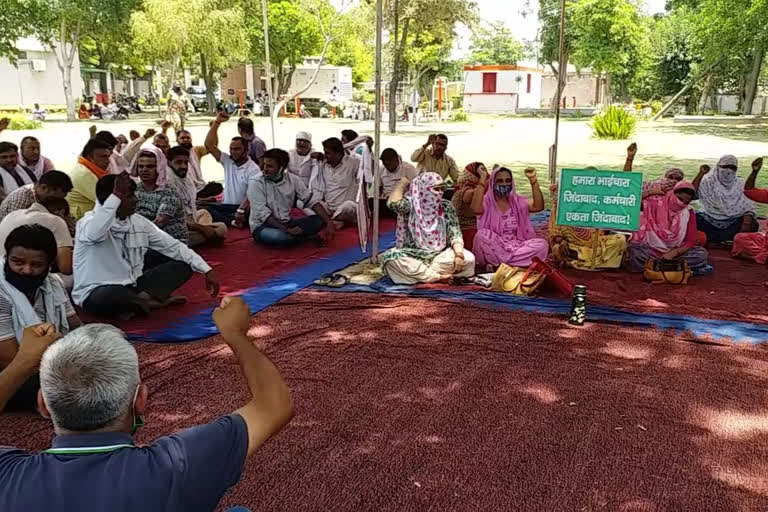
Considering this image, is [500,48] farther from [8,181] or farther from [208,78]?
[8,181]

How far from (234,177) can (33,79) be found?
32.4 metres

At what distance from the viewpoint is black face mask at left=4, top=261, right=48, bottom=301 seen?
3086 mm

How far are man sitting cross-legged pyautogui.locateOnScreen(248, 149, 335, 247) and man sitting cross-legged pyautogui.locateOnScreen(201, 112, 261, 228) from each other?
866mm

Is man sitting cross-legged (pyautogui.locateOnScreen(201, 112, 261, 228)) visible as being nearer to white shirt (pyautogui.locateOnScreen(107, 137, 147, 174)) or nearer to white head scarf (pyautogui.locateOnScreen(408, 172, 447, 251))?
white shirt (pyautogui.locateOnScreen(107, 137, 147, 174))

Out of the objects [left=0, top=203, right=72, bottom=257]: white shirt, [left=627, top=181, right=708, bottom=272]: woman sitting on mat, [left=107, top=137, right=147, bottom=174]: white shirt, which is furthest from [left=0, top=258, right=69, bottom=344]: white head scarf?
[left=627, top=181, right=708, bottom=272]: woman sitting on mat

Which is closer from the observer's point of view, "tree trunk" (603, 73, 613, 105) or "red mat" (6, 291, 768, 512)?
"red mat" (6, 291, 768, 512)

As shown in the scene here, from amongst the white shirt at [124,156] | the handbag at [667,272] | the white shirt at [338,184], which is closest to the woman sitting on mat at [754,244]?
the handbag at [667,272]

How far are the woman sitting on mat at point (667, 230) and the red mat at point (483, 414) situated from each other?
164 cm

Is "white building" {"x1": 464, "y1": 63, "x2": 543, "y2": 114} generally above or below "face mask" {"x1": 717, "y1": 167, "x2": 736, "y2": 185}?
above

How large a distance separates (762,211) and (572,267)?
170 inches

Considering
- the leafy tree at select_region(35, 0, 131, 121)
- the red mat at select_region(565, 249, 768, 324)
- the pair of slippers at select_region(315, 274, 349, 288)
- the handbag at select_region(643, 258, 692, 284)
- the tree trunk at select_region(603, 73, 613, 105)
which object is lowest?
the red mat at select_region(565, 249, 768, 324)

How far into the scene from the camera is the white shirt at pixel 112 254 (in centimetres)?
427

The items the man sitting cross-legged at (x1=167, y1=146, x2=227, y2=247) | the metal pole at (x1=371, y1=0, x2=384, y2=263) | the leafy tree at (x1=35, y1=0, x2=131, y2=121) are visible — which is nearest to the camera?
the metal pole at (x1=371, y1=0, x2=384, y2=263)

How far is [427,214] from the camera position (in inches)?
217
